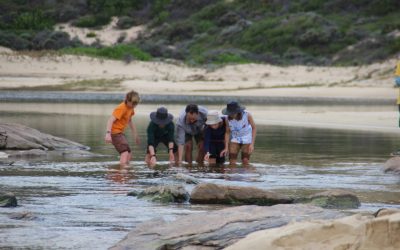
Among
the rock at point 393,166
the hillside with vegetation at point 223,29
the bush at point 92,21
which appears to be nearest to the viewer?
the rock at point 393,166

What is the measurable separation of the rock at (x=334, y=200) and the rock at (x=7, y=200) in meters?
2.94

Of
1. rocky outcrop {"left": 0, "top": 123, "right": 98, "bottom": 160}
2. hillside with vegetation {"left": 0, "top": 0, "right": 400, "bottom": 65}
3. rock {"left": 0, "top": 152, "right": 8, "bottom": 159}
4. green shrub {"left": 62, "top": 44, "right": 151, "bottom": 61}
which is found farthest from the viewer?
hillside with vegetation {"left": 0, "top": 0, "right": 400, "bottom": 65}

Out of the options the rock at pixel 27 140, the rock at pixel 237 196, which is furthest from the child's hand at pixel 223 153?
the rock at pixel 237 196

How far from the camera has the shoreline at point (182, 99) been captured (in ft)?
114

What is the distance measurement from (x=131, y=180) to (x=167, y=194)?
2273mm

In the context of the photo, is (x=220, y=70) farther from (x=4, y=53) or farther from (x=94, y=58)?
(x=4, y=53)

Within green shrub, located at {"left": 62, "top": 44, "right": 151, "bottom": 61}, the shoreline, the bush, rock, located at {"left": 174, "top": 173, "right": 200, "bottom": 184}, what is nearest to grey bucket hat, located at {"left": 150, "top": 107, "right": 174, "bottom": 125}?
rock, located at {"left": 174, "top": 173, "right": 200, "bottom": 184}

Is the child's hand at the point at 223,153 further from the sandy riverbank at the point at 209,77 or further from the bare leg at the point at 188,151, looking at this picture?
the sandy riverbank at the point at 209,77

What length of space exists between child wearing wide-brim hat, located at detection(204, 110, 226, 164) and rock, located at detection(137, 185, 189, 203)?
3.70 m

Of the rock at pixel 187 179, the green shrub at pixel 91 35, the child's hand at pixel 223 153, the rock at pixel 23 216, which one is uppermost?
the green shrub at pixel 91 35

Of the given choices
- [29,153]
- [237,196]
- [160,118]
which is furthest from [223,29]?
[237,196]

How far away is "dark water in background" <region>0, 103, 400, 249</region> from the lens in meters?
9.38

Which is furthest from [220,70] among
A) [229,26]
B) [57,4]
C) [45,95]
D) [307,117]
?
[57,4]

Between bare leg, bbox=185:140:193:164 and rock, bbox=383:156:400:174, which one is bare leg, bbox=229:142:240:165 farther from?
rock, bbox=383:156:400:174
